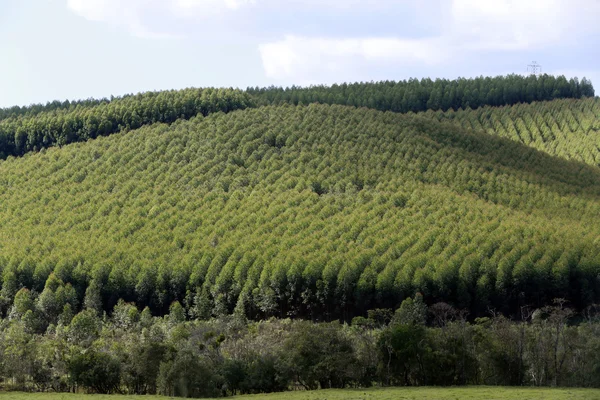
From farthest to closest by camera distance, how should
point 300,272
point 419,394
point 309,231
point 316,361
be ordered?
point 309,231
point 300,272
point 316,361
point 419,394

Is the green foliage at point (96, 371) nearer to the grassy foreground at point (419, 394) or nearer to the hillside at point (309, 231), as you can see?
the grassy foreground at point (419, 394)

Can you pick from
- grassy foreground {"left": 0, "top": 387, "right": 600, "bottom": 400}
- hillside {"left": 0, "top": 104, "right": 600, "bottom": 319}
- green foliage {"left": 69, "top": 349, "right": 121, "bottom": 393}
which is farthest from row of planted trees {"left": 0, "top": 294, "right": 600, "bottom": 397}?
hillside {"left": 0, "top": 104, "right": 600, "bottom": 319}

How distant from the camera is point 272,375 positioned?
289 ft

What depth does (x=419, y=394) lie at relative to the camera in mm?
80812

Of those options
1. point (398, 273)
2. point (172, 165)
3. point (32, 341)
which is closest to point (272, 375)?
point (32, 341)

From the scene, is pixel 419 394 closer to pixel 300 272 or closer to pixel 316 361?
pixel 316 361

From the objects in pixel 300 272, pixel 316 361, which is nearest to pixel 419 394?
pixel 316 361

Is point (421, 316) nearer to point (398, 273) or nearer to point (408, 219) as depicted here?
point (398, 273)

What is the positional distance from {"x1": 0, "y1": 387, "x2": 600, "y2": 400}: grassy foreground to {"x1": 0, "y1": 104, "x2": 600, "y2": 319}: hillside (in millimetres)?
41639

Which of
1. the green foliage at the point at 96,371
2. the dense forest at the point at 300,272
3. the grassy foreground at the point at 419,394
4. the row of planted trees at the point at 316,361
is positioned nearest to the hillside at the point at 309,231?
the dense forest at the point at 300,272

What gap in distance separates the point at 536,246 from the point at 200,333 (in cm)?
6223

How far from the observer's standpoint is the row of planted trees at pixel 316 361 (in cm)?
8662

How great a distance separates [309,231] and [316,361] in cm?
6664

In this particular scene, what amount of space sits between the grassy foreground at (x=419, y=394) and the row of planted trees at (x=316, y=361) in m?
3.41
